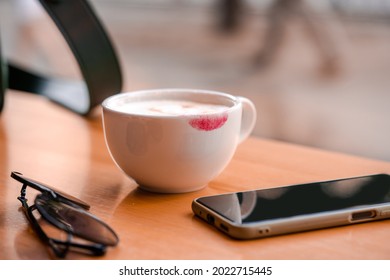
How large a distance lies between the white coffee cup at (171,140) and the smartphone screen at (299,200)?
0.04 metres

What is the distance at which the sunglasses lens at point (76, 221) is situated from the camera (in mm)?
492

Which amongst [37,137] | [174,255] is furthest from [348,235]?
[37,137]

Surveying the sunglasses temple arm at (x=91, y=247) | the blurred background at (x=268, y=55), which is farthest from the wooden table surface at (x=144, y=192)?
the blurred background at (x=268, y=55)

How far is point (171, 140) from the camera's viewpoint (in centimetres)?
57

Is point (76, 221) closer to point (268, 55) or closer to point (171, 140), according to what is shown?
point (171, 140)

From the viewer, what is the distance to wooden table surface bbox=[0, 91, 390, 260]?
51 centimetres

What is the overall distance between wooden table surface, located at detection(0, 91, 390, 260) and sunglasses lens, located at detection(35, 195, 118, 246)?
0.06 feet

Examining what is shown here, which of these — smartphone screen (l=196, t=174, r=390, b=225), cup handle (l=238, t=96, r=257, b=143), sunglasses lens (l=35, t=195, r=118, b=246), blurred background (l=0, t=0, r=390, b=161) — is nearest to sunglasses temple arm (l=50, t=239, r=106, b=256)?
sunglasses lens (l=35, t=195, r=118, b=246)

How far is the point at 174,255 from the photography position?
1.65 feet

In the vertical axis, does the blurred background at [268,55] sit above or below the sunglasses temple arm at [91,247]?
above

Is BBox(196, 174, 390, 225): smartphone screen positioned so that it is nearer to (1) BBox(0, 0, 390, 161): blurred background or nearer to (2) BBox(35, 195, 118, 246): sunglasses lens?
(2) BBox(35, 195, 118, 246): sunglasses lens

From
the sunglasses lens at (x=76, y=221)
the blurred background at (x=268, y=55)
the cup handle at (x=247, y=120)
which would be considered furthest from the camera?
the blurred background at (x=268, y=55)

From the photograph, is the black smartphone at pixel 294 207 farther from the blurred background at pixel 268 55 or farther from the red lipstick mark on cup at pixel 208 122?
the blurred background at pixel 268 55

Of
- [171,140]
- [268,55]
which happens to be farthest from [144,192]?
[268,55]
